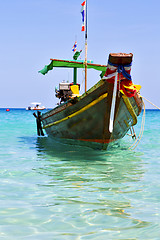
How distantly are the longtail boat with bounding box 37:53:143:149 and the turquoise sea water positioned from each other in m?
1.66

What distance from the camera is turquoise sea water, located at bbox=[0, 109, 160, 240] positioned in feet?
A: 11.2

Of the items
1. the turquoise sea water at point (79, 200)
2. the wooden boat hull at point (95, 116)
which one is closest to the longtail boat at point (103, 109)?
the wooden boat hull at point (95, 116)

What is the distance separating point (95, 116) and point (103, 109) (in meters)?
0.44

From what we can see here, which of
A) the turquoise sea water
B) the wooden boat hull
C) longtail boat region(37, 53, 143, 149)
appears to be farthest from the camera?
the wooden boat hull

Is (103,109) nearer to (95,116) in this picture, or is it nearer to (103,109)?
(103,109)

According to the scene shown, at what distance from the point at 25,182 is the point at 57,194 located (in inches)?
41.3

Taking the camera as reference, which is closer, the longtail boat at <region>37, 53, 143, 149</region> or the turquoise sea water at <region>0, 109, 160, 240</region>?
the turquoise sea water at <region>0, 109, 160, 240</region>

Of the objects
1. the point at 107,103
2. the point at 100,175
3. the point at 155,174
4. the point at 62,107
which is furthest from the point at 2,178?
the point at 62,107

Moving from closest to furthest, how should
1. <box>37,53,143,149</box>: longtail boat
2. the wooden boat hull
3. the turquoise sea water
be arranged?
the turquoise sea water → <box>37,53,143,149</box>: longtail boat → the wooden boat hull

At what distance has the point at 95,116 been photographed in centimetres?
913

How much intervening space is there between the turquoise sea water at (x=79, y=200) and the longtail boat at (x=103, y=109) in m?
1.66

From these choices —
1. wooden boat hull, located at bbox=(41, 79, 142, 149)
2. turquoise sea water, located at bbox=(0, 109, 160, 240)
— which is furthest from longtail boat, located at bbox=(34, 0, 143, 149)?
turquoise sea water, located at bbox=(0, 109, 160, 240)

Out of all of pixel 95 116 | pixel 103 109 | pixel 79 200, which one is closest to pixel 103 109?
pixel 103 109

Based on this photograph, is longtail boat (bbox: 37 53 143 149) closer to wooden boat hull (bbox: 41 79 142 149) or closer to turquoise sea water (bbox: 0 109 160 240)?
wooden boat hull (bbox: 41 79 142 149)
